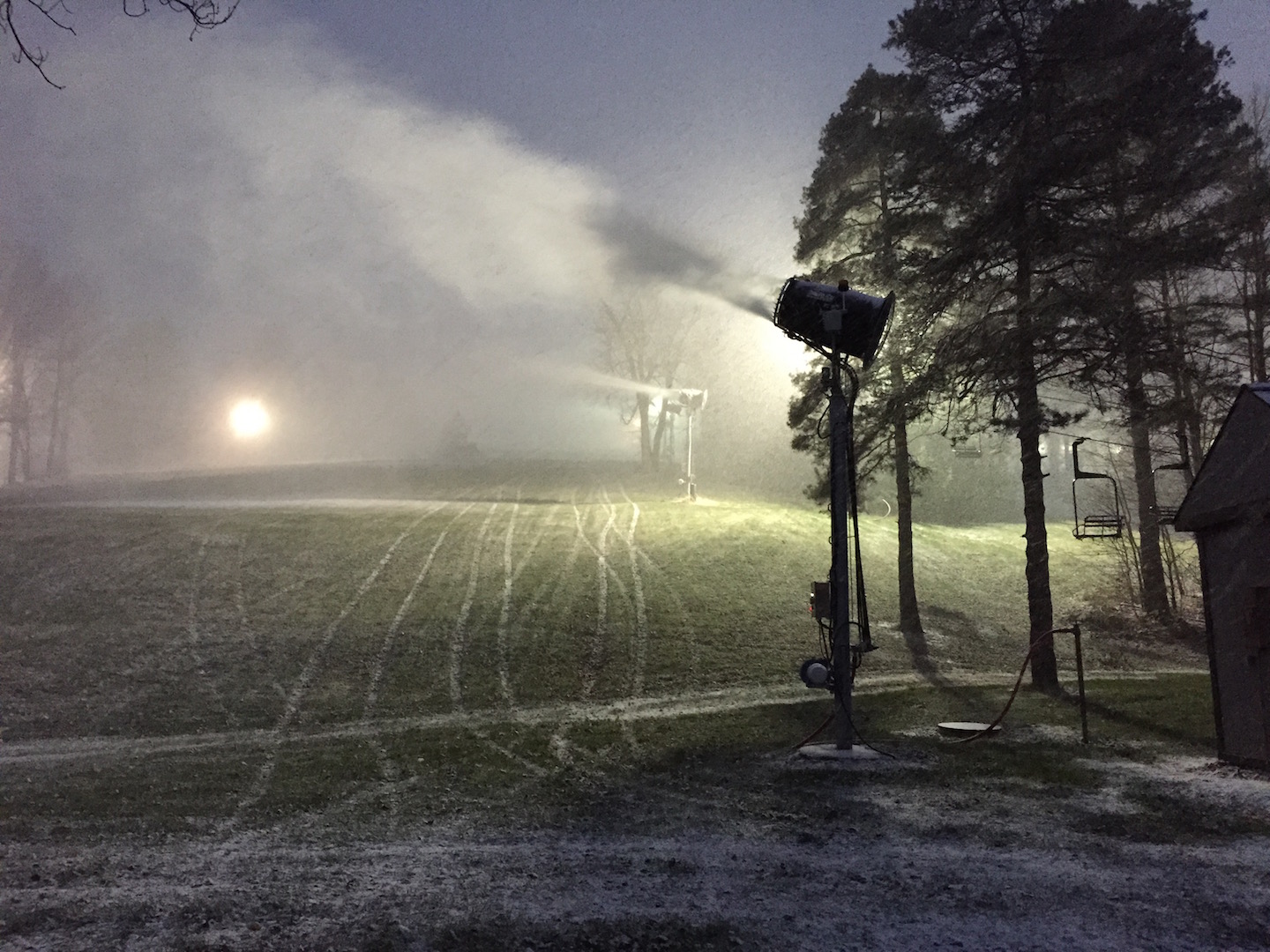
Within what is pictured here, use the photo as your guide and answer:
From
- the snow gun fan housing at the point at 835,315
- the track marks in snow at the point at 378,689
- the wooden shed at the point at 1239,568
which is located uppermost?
the snow gun fan housing at the point at 835,315

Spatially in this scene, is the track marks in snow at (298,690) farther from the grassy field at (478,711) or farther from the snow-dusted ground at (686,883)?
the snow-dusted ground at (686,883)

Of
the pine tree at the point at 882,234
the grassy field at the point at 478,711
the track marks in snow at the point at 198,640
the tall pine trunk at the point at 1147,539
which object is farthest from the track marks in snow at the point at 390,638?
the tall pine trunk at the point at 1147,539

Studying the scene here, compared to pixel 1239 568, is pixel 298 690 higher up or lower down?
lower down

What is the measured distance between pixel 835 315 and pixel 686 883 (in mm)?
7628

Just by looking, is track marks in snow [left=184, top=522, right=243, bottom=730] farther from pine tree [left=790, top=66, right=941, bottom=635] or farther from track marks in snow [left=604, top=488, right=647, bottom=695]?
pine tree [left=790, top=66, right=941, bottom=635]

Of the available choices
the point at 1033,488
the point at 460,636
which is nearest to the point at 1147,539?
the point at 1033,488

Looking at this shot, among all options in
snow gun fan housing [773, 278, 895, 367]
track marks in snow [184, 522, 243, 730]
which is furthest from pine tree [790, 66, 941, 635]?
track marks in snow [184, 522, 243, 730]

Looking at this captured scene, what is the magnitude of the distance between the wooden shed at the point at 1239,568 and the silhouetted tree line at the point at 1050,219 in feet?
16.2

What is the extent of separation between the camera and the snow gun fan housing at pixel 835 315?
11.1 m

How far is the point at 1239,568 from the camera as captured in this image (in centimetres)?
899

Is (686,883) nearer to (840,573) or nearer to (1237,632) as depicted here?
(840,573)

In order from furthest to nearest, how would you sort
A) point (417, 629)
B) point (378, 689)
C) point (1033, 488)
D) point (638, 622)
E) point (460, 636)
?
point (638, 622) → point (417, 629) → point (460, 636) → point (1033, 488) → point (378, 689)

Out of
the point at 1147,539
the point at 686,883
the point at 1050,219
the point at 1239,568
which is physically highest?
the point at 1050,219

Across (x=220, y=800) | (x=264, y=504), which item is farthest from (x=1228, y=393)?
(x=264, y=504)
